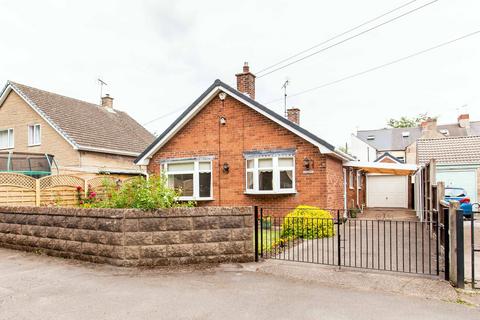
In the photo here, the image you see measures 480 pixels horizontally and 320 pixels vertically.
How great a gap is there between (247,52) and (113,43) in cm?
650

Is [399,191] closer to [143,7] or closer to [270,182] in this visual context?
[270,182]

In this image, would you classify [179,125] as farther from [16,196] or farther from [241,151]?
[16,196]

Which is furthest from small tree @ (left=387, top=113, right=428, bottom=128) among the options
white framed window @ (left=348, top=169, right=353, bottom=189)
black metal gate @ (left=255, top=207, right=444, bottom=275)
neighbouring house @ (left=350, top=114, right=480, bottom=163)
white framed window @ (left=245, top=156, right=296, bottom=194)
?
black metal gate @ (left=255, top=207, right=444, bottom=275)

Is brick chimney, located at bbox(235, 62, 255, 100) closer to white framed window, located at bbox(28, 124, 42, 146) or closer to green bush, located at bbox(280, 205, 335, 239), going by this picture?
green bush, located at bbox(280, 205, 335, 239)

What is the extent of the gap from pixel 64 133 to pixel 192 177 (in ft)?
27.8

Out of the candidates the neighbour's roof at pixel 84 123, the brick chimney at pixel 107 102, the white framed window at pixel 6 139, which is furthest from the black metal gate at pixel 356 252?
the brick chimney at pixel 107 102

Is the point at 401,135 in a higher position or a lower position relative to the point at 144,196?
higher

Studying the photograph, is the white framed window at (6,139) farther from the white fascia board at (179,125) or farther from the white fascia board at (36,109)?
the white fascia board at (179,125)

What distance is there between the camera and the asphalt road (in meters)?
4.75

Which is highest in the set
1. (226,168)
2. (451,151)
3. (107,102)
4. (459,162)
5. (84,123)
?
(107,102)

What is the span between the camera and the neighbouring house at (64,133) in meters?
A: 19.5

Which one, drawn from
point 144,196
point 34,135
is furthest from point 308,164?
point 34,135

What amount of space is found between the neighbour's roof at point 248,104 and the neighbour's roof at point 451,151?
841 cm

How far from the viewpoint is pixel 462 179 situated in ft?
68.9
